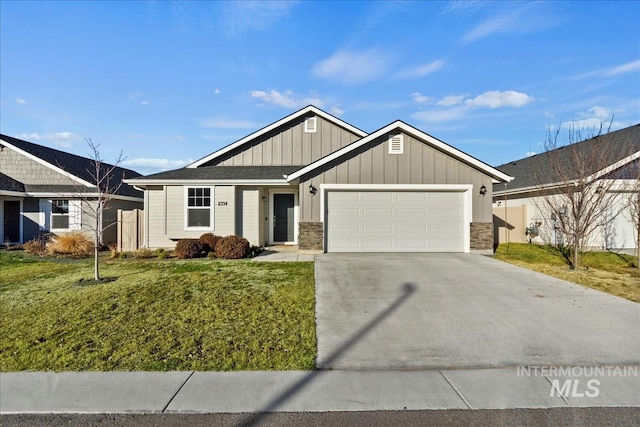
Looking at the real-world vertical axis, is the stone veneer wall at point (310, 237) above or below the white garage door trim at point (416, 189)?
below

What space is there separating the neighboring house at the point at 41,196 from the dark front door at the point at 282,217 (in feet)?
25.2

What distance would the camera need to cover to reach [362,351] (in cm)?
479

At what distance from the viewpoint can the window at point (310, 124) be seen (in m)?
16.8

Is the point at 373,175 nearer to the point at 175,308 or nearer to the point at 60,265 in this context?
the point at 175,308

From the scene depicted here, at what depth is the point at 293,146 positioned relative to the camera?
1691 centimetres

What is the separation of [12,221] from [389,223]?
1773cm

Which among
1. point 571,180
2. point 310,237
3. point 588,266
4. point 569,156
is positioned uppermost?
point 569,156

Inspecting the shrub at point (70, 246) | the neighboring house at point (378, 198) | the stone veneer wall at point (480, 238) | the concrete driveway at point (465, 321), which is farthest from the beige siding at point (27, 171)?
the stone veneer wall at point (480, 238)

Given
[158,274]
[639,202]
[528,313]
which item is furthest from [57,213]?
[639,202]

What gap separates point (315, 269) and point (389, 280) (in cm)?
220

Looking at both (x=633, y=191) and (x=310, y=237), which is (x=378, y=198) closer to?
(x=310, y=237)

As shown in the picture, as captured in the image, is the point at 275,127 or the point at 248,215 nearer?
the point at 248,215

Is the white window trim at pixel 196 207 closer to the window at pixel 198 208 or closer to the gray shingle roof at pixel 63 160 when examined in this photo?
the window at pixel 198 208

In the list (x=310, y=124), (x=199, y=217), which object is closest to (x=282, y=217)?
(x=199, y=217)
